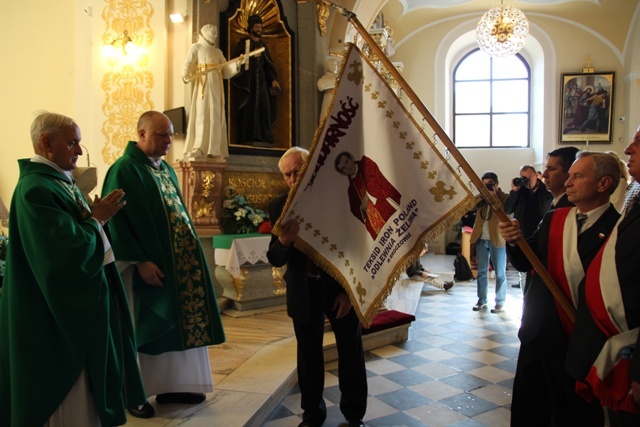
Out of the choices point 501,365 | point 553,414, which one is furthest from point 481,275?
point 553,414

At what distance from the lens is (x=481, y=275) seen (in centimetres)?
596

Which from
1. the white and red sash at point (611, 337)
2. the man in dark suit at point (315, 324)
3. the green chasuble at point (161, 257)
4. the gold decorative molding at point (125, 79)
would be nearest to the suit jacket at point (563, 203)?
the white and red sash at point (611, 337)

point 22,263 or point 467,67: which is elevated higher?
point 467,67

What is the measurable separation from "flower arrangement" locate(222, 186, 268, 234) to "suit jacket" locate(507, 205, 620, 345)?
13.0 feet

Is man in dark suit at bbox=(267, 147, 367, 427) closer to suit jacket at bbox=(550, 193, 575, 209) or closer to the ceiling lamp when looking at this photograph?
suit jacket at bbox=(550, 193, 575, 209)

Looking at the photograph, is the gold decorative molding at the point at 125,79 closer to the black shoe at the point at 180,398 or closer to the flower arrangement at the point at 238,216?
the flower arrangement at the point at 238,216

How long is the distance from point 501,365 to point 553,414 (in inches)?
77.7

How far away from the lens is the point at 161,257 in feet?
8.98

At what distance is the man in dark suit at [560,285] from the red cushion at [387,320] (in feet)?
7.20

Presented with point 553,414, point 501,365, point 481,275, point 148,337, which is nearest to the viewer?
point 553,414

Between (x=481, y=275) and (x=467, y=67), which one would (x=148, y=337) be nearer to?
(x=481, y=275)

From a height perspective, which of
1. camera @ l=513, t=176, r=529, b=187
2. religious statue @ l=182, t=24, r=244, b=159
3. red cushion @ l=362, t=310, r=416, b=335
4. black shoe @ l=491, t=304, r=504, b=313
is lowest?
black shoe @ l=491, t=304, r=504, b=313

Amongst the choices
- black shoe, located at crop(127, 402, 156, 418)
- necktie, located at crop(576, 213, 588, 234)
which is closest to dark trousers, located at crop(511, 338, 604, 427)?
necktie, located at crop(576, 213, 588, 234)

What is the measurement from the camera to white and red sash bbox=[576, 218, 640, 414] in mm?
1724
